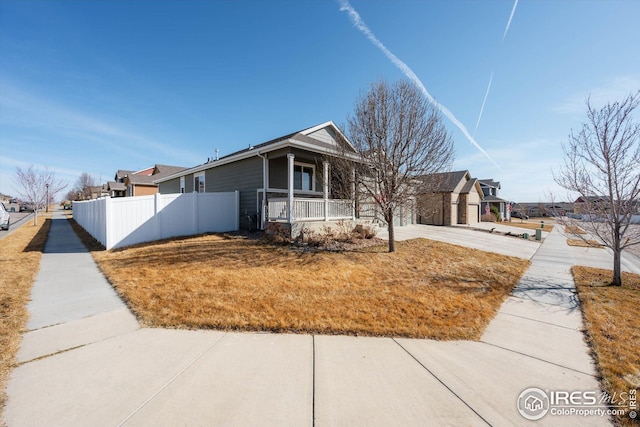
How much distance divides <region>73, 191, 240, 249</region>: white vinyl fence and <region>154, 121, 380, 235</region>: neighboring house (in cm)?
99

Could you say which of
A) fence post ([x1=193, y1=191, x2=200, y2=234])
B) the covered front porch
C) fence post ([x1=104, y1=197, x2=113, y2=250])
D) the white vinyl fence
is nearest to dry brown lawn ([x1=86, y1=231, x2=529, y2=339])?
fence post ([x1=104, y1=197, x2=113, y2=250])

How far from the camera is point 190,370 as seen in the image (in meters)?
2.67

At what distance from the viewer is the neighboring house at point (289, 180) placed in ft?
32.9

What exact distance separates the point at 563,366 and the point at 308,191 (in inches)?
420

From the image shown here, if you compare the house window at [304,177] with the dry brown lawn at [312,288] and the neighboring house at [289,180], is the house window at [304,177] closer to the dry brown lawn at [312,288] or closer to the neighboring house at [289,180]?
the neighboring house at [289,180]

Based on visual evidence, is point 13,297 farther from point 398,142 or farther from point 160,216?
point 398,142

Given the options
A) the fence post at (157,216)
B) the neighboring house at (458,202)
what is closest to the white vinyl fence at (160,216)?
the fence post at (157,216)

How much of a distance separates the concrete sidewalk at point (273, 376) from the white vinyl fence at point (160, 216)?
242 inches

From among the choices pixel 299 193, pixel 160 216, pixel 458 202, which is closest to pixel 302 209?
pixel 299 193

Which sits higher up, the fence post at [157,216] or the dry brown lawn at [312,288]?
the fence post at [157,216]

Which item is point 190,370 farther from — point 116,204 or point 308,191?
point 308,191

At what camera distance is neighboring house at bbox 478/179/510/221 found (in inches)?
1345

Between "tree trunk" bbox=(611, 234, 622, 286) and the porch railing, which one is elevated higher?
the porch railing

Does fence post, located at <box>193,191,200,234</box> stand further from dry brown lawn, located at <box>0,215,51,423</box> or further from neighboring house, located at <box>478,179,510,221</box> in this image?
neighboring house, located at <box>478,179,510,221</box>
